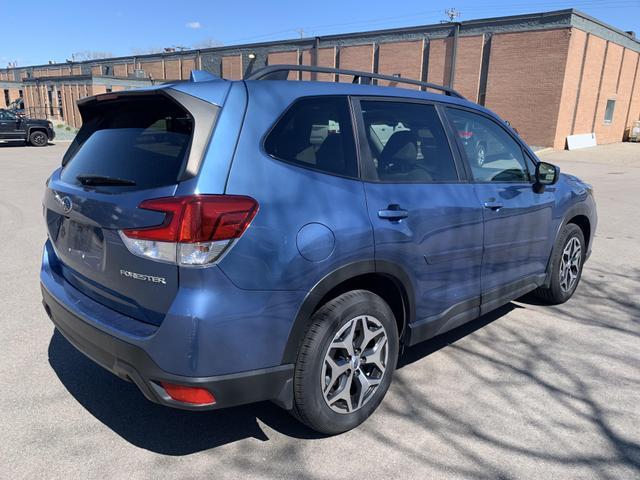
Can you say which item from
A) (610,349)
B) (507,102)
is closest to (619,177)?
(507,102)

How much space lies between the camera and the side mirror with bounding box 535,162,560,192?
4.19m

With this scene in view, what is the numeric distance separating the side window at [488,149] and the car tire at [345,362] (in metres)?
1.41

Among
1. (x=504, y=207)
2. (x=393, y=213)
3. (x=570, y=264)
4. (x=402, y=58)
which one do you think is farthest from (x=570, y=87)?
(x=393, y=213)

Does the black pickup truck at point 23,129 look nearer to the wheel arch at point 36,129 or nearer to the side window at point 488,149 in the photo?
the wheel arch at point 36,129

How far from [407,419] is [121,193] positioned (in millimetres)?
2041

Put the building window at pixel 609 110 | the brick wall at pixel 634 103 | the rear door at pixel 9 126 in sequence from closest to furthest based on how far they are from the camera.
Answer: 1. the rear door at pixel 9 126
2. the building window at pixel 609 110
3. the brick wall at pixel 634 103

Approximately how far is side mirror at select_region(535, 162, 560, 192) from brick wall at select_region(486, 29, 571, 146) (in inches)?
994

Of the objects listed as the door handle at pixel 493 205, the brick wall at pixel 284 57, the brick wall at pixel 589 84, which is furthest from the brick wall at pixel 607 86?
the door handle at pixel 493 205

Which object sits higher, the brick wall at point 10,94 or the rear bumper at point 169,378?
the brick wall at point 10,94

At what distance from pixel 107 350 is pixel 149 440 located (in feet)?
2.17

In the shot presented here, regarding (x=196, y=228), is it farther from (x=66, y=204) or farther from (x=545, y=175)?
(x=545, y=175)

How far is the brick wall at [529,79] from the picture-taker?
86.2 feet

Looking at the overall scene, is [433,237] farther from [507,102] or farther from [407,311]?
[507,102]

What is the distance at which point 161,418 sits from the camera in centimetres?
302
